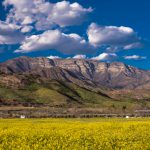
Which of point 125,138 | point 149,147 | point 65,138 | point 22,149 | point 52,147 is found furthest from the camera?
point 125,138

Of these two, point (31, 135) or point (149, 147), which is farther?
point (31, 135)

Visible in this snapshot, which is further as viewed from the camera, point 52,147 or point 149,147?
point 149,147

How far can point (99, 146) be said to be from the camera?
32625mm

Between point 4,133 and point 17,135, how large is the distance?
5.20 feet

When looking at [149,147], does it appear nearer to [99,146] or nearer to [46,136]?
[99,146]

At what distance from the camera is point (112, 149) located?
31234mm

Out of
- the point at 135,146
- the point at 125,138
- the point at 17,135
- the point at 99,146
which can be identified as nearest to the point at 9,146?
the point at 99,146

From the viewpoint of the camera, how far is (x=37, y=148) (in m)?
28.7

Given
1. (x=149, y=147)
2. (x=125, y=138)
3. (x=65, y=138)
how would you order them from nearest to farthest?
(x=149, y=147) → (x=65, y=138) → (x=125, y=138)

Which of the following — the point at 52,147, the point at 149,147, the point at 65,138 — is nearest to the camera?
the point at 52,147

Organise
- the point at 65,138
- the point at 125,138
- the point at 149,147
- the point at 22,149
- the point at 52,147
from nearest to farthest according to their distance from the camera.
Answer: the point at 22,149
the point at 52,147
the point at 149,147
the point at 65,138
the point at 125,138

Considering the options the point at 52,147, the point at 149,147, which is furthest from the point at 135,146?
the point at 52,147

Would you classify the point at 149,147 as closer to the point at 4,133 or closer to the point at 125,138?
the point at 125,138

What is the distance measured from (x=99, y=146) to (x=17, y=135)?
12914mm
